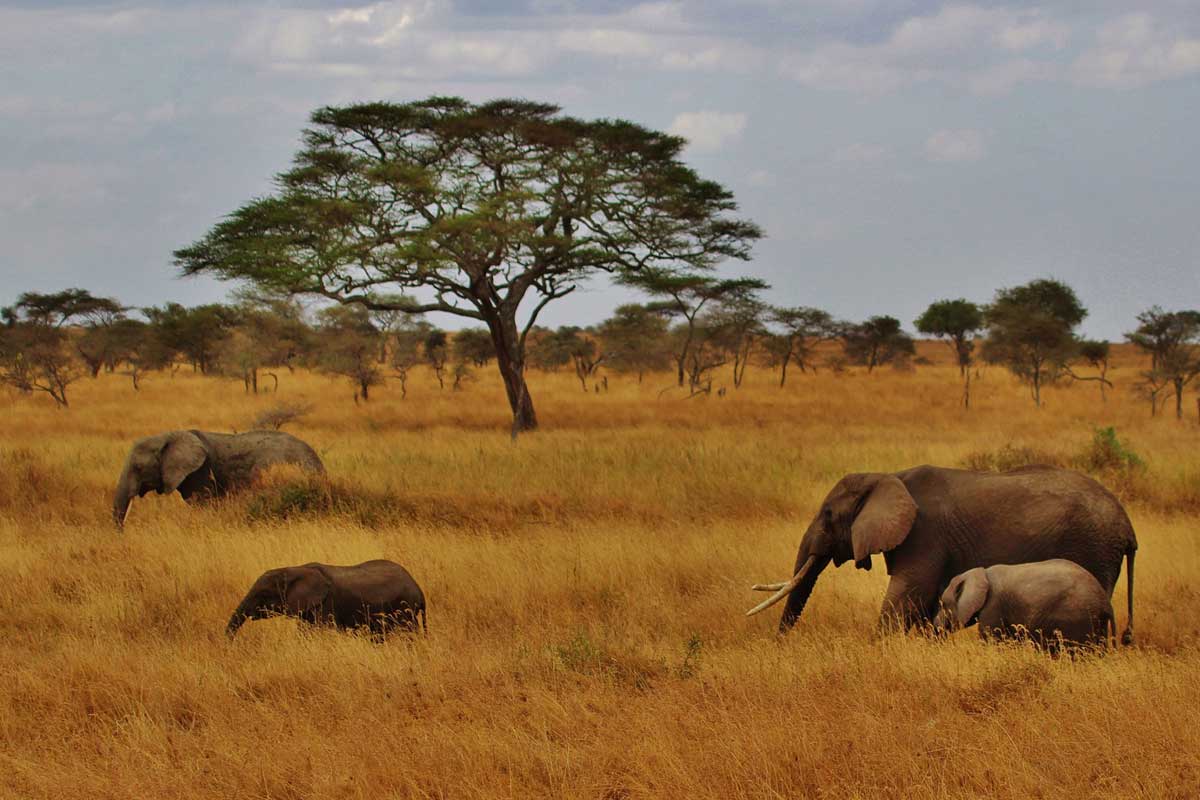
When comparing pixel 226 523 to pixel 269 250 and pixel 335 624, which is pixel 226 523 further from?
pixel 269 250

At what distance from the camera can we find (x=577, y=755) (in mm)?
4363

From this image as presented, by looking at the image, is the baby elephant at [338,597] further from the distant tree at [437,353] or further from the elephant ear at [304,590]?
the distant tree at [437,353]

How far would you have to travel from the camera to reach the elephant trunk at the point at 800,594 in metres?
6.96

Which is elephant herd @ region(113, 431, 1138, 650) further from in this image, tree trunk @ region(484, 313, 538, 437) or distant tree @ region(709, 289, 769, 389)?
distant tree @ region(709, 289, 769, 389)

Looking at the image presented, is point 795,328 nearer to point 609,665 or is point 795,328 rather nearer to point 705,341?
point 705,341

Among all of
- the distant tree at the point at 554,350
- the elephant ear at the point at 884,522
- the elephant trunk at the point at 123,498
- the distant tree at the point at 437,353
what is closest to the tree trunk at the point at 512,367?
the elephant trunk at the point at 123,498

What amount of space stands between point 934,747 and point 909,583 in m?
2.53

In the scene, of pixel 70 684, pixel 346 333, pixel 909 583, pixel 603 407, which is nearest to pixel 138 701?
pixel 70 684

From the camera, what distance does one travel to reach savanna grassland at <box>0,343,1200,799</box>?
4.20 metres

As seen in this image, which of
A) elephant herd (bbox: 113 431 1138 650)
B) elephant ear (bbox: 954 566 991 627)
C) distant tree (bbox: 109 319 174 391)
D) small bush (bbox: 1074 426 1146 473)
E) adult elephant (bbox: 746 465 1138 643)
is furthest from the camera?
distant tree (bbox: 109 319 174 391)

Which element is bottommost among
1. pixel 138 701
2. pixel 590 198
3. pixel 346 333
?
pixel 138 701

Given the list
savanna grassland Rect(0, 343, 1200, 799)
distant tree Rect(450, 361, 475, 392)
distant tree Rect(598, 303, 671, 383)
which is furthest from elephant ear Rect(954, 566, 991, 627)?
distant tree Rect(598, 303, 671, 383)

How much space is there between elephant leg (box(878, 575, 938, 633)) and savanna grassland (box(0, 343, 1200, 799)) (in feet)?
0.77

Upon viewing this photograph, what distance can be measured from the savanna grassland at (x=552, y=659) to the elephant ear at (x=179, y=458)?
439mm
